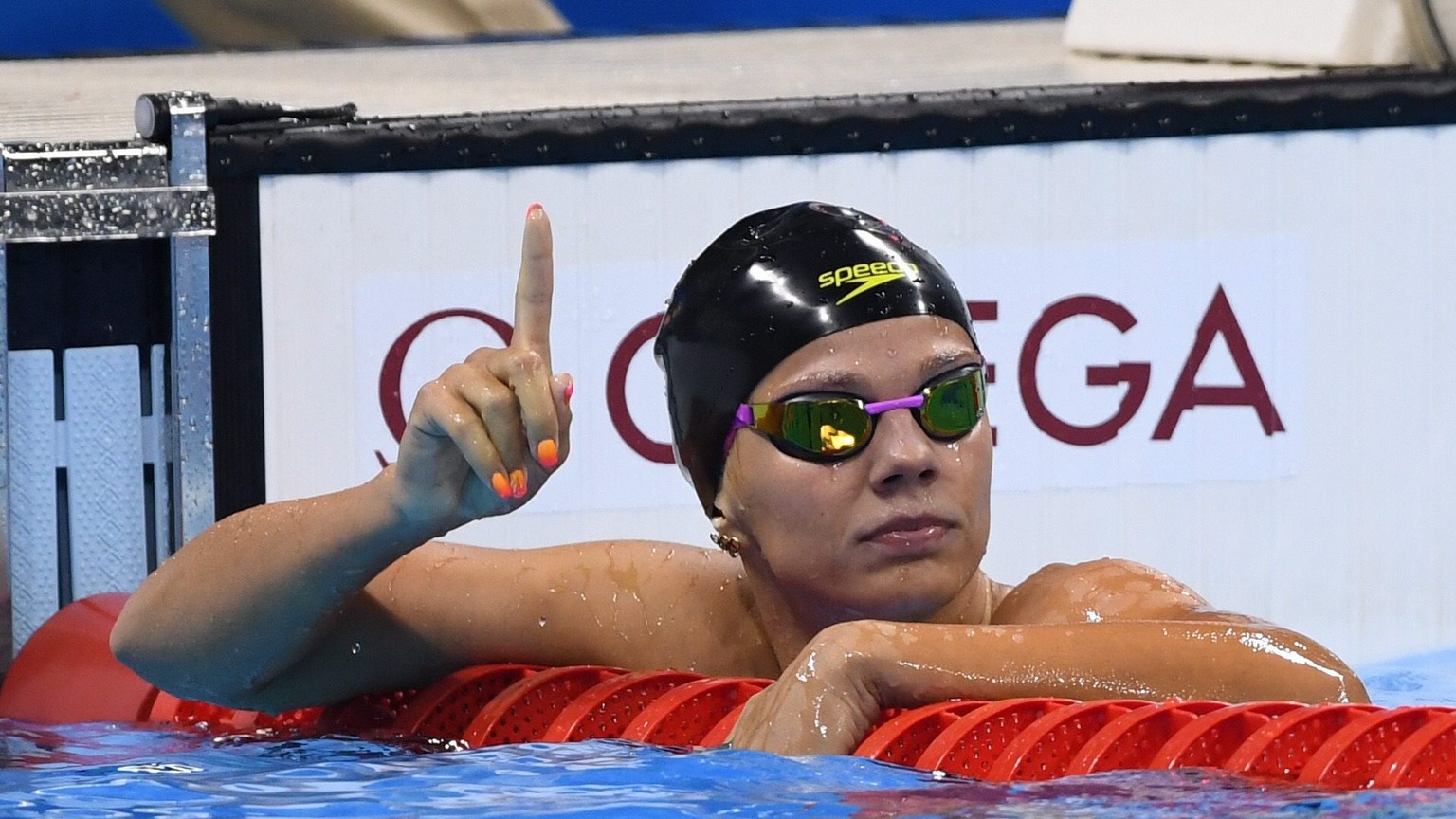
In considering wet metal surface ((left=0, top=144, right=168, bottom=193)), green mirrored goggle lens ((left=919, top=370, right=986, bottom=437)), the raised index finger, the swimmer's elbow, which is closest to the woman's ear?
green mirrored goggle lens ((left=919, top=370, right=986, bottom=437))

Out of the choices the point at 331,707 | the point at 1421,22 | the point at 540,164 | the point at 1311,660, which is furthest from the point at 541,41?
the point at 1311,660

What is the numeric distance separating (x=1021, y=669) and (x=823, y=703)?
0.69 ft

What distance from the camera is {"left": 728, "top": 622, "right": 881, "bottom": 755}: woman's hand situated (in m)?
1.89

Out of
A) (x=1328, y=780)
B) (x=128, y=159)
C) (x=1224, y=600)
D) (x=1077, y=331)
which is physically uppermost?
(x=128, y=159)

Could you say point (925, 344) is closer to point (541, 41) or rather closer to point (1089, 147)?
point (1089, 147)

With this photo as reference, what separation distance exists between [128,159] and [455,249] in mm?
583

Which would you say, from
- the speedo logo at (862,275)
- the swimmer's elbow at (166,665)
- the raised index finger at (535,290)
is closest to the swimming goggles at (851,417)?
the speedo logo at (862,275)

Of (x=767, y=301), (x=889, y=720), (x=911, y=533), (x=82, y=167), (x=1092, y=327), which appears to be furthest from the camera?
(x=1092, y=327)

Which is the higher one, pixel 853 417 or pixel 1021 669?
pixel 853 417

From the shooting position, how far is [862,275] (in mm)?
2172

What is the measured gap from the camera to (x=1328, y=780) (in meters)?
1.75

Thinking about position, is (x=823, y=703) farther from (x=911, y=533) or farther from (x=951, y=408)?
(x=951, y=408)

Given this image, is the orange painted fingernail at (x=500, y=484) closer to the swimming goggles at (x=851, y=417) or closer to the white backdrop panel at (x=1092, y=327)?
the swimming goggles at (x=851, y=417)

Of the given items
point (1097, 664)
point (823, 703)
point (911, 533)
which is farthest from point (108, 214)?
point (1097, 664)
